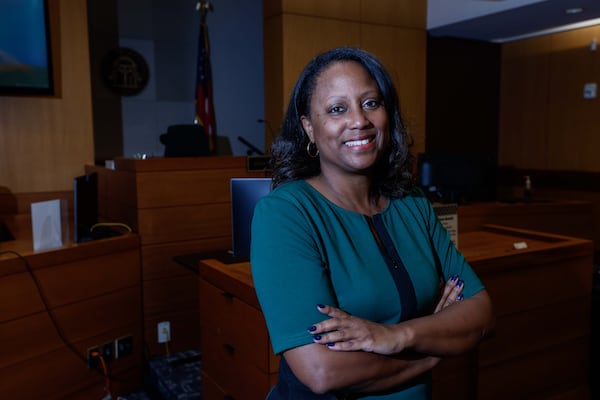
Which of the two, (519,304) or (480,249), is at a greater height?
(480,249)

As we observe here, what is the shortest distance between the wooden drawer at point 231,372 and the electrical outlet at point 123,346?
3.51 feet

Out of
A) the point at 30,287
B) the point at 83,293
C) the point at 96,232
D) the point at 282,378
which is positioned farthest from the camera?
the point at 96,232

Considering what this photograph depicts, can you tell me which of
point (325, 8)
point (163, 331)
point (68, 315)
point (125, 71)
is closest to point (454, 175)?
point (325, 8)

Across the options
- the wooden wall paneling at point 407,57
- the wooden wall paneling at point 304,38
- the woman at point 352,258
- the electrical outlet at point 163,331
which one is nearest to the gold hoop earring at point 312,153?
the woman at point 352,258

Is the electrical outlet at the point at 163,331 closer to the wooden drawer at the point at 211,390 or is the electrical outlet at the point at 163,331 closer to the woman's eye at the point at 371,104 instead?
the wooden drawer at the point at 211,390

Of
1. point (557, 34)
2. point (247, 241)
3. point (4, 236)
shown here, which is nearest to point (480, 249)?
point (247, 241)

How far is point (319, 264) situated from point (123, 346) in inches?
102

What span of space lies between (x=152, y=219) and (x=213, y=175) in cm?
52

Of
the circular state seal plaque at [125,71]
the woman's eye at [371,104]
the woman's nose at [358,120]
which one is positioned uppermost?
the circular state seal plaque at [125,71]

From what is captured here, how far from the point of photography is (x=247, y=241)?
2580mm

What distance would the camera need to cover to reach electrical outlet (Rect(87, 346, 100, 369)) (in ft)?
10.0

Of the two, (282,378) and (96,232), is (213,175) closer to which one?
(96,232)

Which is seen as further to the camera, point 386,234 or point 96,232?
point 96,232

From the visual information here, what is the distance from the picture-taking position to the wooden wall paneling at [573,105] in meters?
5.87
